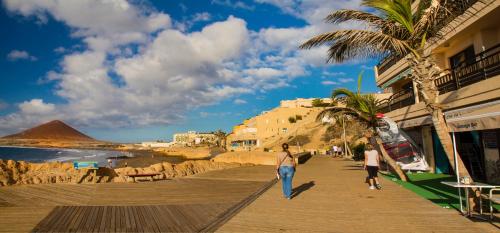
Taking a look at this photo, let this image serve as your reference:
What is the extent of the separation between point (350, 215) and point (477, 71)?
737 cm

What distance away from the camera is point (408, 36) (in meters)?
8.73

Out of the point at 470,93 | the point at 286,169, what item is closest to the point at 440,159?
the point at 470,93

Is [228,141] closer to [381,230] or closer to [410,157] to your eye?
[410,157]

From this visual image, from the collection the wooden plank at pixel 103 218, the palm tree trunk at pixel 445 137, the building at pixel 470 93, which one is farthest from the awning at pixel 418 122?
the wooden plank at pixel 103 218

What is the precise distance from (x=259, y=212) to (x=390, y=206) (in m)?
3.28

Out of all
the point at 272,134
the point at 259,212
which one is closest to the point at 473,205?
the point at 259,212

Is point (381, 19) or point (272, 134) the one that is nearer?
point (381, 19)

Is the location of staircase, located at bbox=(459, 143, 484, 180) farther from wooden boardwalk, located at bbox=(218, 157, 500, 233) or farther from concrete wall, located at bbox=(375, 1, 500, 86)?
wooden boardwalk, located at bbox=(218, 157, 500, 233)

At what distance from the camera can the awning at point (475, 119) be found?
698 cm

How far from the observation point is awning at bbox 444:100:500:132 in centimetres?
698

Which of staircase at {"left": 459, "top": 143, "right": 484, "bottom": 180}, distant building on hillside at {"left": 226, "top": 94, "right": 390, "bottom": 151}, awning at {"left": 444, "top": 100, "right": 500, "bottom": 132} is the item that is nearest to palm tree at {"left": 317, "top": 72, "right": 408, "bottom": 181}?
staircase at {"left": 459, "top": 143, "right": 484, "bottom": 180}

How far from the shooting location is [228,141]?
10769 centimetres

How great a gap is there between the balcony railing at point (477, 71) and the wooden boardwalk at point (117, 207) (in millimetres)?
8177

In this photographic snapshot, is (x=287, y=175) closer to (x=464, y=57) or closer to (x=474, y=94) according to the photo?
(x=474, y=94)
